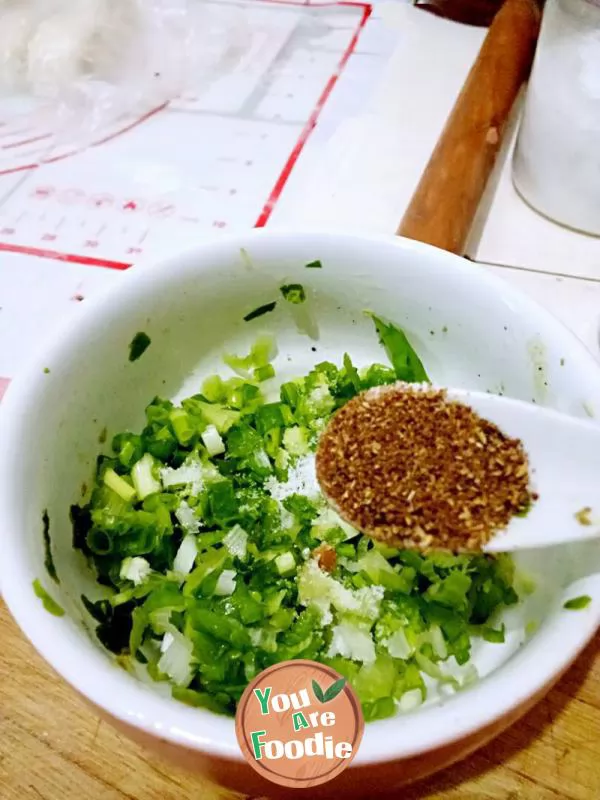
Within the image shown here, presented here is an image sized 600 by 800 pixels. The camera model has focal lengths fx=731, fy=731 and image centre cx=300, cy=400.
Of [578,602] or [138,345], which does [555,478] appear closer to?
[578,602]

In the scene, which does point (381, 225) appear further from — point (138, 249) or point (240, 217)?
point (138, 249)

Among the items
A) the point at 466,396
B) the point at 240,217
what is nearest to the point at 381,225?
the point at 240,217

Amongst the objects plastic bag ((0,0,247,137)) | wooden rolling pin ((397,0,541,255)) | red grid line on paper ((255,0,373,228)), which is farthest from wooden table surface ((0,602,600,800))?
plastic bag ((0,0,247,137))

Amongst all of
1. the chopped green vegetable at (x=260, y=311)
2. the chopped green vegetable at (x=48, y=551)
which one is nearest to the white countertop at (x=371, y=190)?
the chopped green vegetable at (x=260, y=311)

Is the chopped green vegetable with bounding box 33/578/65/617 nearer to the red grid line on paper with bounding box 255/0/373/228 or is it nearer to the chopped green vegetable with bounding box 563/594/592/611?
the chopped green vegetable with bounding box 563/594/592/611

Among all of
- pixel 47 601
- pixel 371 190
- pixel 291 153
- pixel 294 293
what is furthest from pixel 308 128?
pixel 47 601
